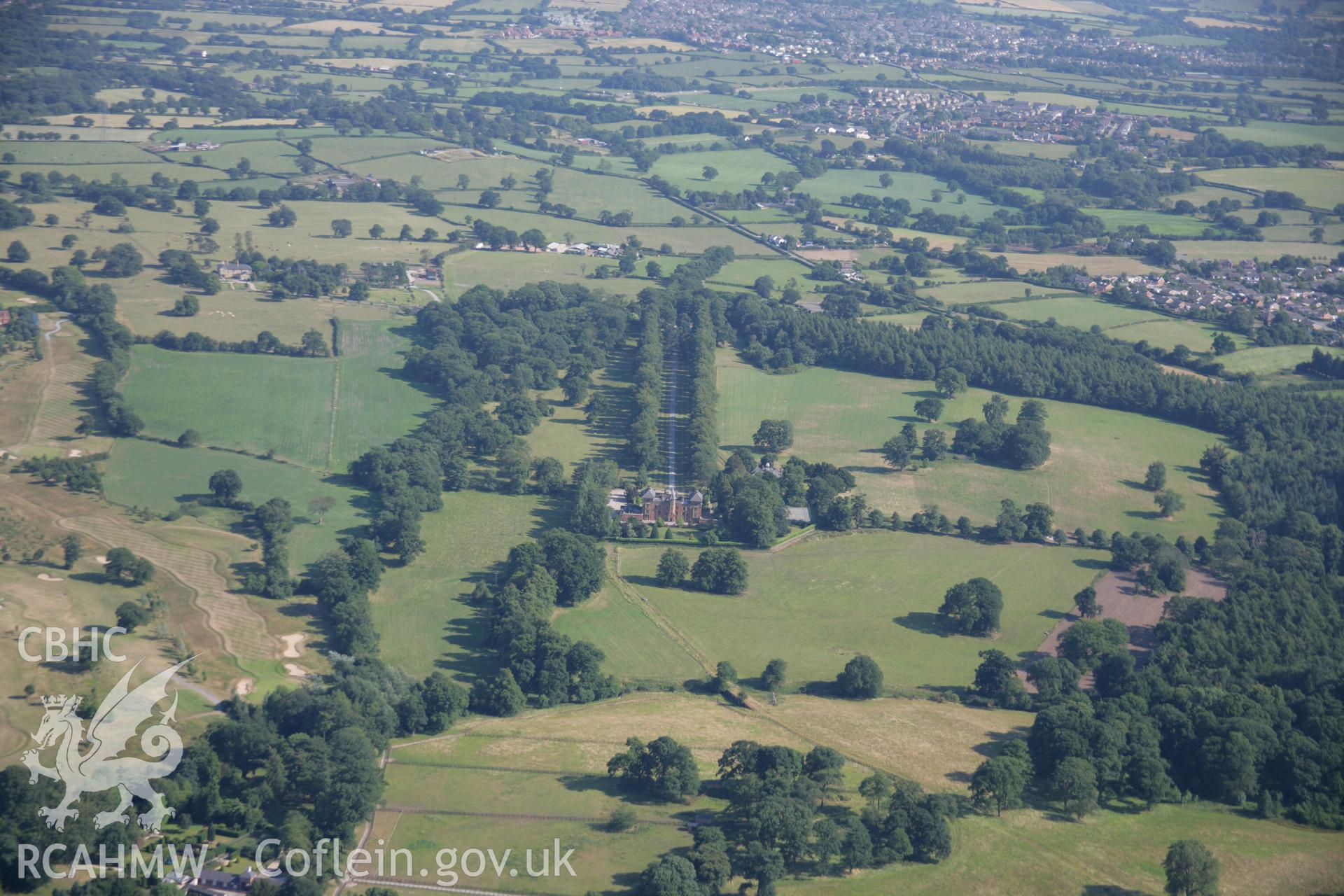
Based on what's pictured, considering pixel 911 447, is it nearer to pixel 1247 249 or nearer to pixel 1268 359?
pixel 1268 359

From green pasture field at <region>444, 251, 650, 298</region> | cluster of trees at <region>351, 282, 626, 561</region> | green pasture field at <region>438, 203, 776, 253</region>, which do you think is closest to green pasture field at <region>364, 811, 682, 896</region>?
cluster of trees at <region>351, 282, 626, 561</region>

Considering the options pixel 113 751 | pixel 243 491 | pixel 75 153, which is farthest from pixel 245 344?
pixel 75 153

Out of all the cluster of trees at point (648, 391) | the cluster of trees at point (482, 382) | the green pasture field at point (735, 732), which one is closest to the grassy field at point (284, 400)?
the cluster of trees at point (482, 382)

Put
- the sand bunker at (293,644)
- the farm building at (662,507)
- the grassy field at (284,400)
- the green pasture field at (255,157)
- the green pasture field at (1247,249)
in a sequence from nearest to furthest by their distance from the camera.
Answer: the sand bunker at (293,644)
the farm building at (662,507)
the grassy field at (284,400)
the green pasture field at (1247,249)
the green pasture field at (255,157)

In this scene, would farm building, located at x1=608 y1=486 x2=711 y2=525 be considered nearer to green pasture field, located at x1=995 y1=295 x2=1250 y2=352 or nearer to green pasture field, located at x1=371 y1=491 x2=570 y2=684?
green pasture field, located at x1=371 y1=491 x2=570 y2=684

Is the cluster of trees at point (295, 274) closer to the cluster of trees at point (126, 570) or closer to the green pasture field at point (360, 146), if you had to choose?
A: the green pasture field at point (360, 146)
